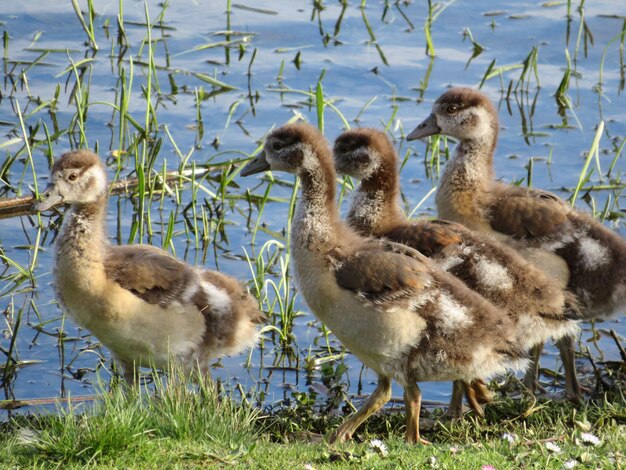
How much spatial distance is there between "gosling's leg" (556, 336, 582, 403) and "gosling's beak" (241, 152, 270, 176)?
252 centimetres

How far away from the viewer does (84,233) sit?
307 inches

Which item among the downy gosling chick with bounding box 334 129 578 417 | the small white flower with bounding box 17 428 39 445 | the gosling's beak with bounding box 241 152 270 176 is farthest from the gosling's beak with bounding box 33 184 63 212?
the downy gosling chick with bounding box 334 129 578 417

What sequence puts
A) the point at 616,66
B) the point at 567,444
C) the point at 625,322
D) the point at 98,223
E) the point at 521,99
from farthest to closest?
1. the point at 616,66
2. the point at 521,99
3. the point at 625,322
4. the point at 98,223
5. the point at 567,444

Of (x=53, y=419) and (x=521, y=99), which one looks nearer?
(x=53, y=419)

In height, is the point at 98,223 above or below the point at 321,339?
above

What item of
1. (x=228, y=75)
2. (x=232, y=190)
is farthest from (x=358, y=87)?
(x=232, y=190)

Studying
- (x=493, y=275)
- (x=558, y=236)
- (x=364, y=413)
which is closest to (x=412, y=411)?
(x=364, y=413)

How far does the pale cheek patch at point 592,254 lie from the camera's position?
8.36m

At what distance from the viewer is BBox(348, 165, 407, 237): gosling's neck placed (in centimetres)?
833

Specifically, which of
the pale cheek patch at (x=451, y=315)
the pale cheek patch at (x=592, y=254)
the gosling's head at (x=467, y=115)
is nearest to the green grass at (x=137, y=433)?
the pale cheek patch at (x=451, y=315)

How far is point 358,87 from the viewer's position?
13117 mm

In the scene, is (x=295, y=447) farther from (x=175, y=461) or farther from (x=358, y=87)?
(x=358, y=87)

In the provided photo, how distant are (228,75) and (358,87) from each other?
1.51 metres

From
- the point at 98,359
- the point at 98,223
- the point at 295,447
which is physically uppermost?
the point at 98,223
